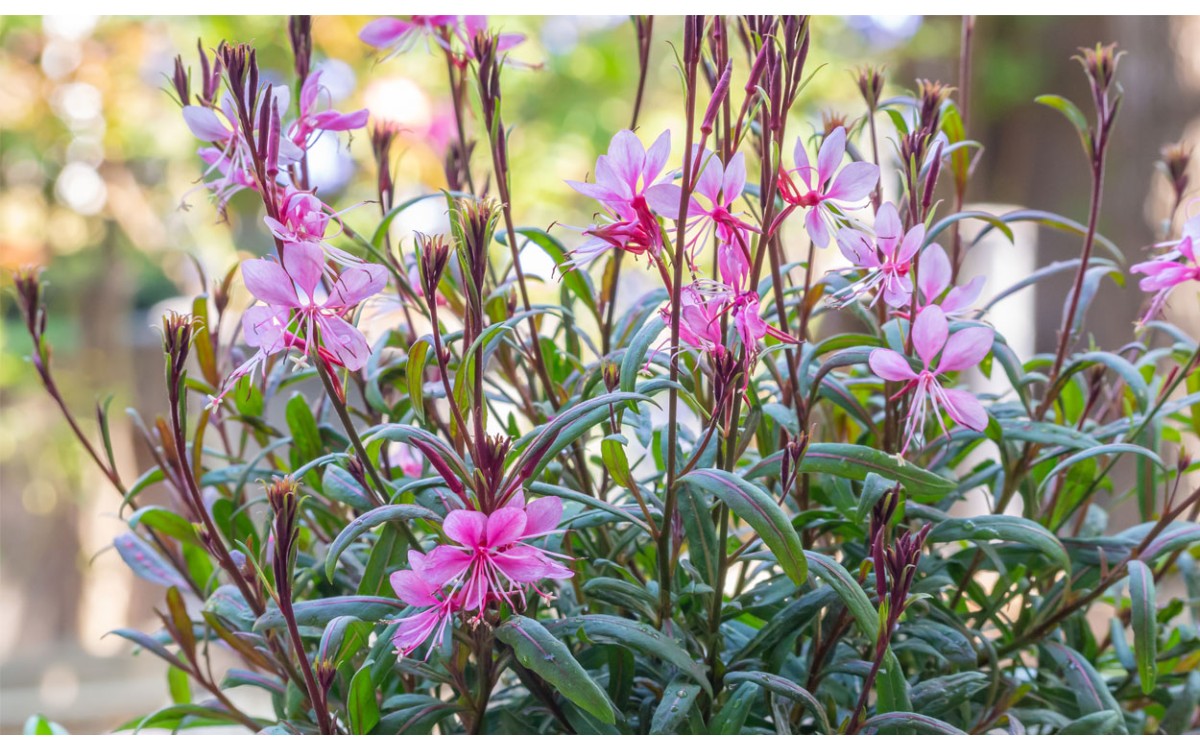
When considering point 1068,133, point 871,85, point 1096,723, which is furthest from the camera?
point 1068,133

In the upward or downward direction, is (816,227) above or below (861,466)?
above

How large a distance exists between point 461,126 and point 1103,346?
72.3 inches

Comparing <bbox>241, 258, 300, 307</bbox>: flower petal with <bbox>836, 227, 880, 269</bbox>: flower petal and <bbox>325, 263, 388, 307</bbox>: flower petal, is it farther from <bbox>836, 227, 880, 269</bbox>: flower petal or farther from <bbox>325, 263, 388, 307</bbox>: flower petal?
<bbox>836, 227, 880, 269</bbox>: flower petal

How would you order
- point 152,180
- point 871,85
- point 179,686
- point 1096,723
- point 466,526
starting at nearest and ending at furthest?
point 466,526 < point 1096,723 < point 871,85 < point 179,686 < point 152,180

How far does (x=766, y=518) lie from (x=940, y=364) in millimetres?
119

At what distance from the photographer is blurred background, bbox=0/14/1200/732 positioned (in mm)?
2598

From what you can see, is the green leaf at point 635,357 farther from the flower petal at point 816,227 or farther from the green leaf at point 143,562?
the green leaf at point 143,562

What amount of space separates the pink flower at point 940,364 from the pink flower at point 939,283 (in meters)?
0.04

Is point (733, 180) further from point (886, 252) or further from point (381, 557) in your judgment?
point (381, 557)

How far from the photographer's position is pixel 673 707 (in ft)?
1.40

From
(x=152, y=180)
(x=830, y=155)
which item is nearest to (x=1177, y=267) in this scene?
(x=830, y=155)

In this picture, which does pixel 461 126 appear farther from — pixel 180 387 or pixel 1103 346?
pixel 1103 346

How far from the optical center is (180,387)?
0.40 meters

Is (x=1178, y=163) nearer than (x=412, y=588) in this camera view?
No
